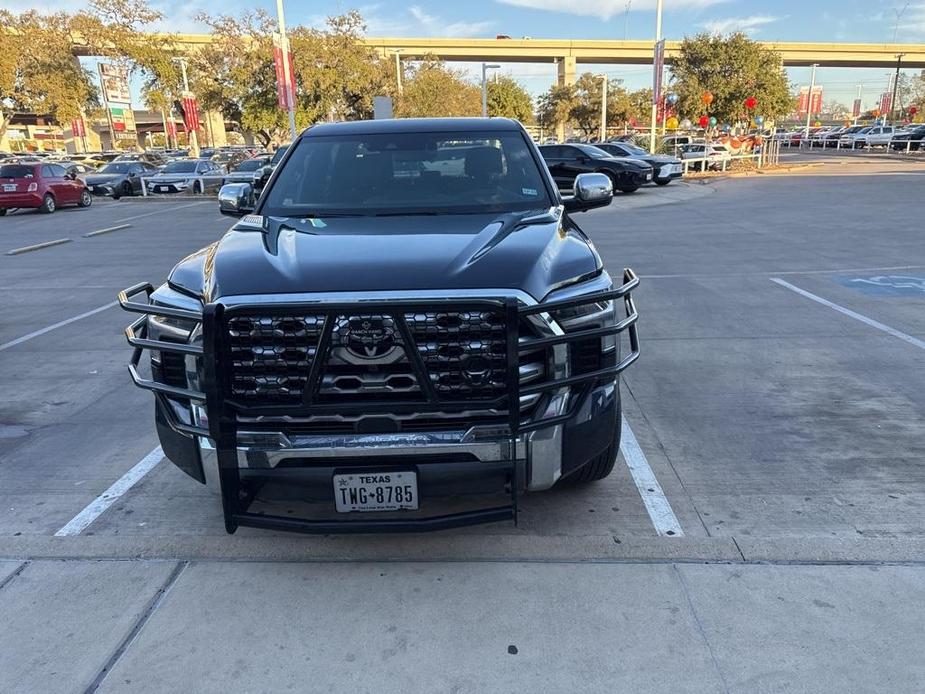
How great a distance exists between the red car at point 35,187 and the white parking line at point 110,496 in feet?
67.0

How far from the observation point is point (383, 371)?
281 centimetres

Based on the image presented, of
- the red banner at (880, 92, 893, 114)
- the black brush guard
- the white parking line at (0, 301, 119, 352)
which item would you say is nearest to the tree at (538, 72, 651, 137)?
the red banner at (880, 92, 893, 114)

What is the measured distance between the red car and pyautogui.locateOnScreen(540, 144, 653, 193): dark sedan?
1507 cm

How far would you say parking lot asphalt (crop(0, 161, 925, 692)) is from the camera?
259 centimetres

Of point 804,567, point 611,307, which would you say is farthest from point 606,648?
point 611,307

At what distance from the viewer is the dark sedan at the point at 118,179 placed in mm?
27188

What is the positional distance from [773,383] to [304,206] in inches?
143

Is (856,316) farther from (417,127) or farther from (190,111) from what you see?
(190,111)

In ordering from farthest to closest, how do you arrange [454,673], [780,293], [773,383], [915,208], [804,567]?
[915,208] < [780,293] < [773,383] < [804,567] < [454,673]

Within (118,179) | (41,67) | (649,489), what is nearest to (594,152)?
(118,179)

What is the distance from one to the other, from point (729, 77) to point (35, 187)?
2908 centimetres

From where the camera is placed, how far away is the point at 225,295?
2.81 meters

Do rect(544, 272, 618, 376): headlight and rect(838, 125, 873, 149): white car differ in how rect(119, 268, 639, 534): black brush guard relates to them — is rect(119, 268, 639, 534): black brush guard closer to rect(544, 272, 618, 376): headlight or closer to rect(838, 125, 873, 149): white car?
rect(544, 272, 618, 376): headlight

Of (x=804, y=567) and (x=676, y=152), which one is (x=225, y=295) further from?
(x=676, y=152)
